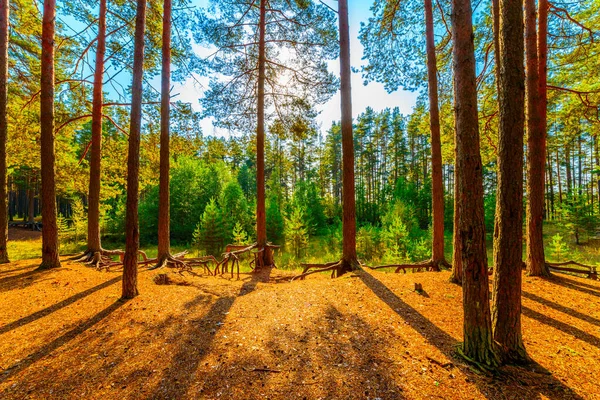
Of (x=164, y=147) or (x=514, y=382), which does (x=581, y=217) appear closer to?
(x=514, y=382)

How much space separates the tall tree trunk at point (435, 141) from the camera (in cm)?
606

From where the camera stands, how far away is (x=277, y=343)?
115 inches

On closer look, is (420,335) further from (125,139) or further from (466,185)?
(125,139)

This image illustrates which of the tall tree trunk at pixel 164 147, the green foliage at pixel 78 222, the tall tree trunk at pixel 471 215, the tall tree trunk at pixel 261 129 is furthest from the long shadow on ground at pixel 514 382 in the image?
the green foliage at pixel 78 222

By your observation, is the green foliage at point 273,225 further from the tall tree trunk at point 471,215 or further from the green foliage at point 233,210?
the tall tree trunk at point 471,215

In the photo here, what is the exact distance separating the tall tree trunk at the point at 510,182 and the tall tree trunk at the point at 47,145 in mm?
9353

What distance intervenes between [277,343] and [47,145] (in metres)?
7.72

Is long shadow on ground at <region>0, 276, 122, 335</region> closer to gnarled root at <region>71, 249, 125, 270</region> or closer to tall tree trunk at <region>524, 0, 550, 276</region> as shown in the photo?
gnarled root at <region>71, 249, 125, 270</region>

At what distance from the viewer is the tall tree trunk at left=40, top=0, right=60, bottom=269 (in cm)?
603

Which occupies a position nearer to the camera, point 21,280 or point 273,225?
point 21,280

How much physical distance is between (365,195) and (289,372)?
32903 millimetres

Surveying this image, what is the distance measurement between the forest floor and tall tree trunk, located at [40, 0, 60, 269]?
44.7 inches

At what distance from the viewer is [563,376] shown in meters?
2.47

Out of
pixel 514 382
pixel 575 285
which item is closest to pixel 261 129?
pixel 514 382
